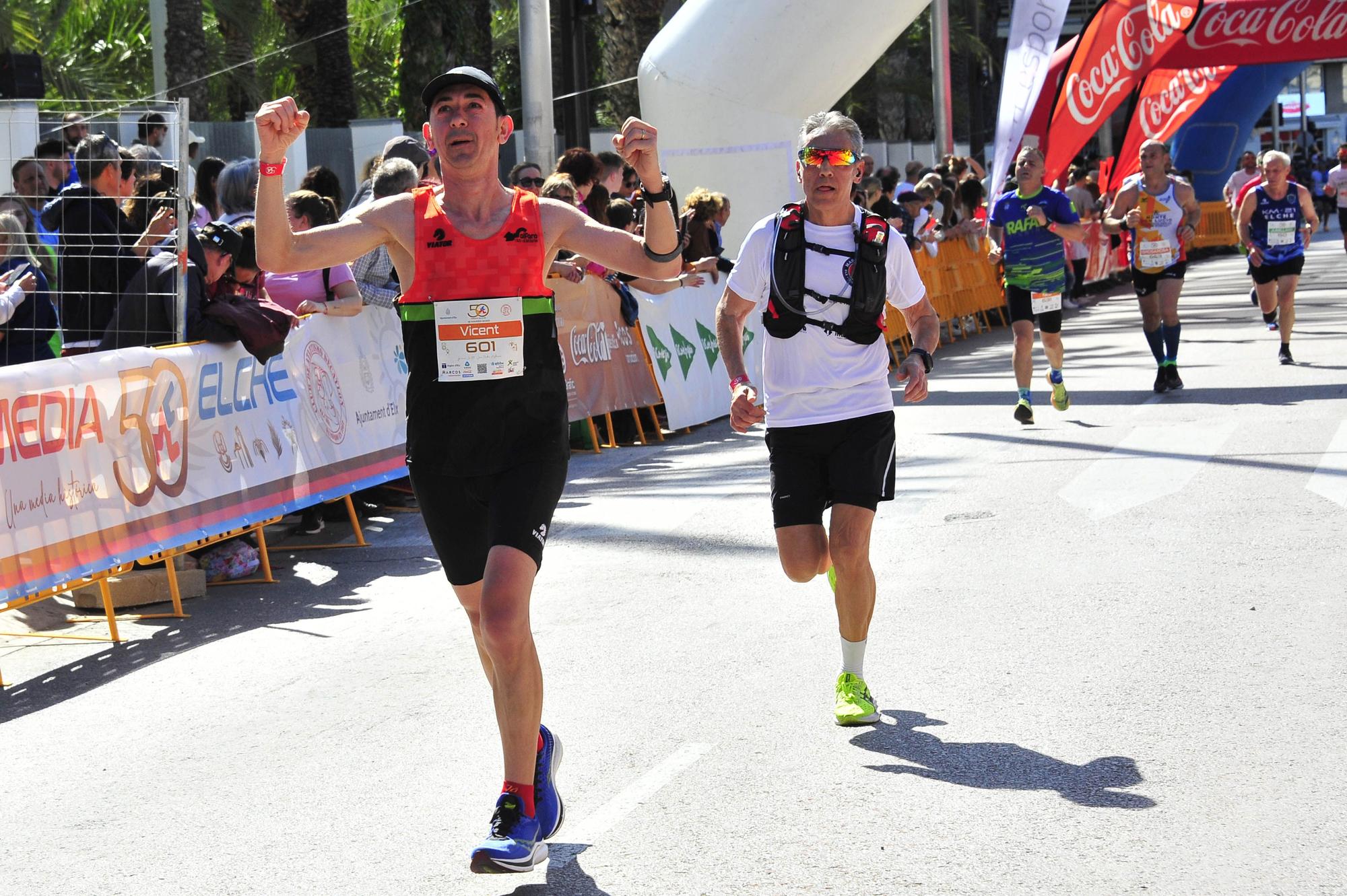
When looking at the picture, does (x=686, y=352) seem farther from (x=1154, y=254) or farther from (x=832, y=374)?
(x=832, y=374)

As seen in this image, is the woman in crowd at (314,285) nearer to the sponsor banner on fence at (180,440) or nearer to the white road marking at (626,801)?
the sponsor banner on fence at (180,440)

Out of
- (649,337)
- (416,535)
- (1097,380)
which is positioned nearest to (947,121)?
(1097,380)

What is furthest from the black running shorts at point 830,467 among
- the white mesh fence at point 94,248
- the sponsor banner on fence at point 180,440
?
the white mesh fence at point 94,248

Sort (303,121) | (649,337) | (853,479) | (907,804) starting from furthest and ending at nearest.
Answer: (649,337) < (853,479) < (907,804) < (303,121)

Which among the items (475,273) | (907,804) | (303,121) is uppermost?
(303,121)

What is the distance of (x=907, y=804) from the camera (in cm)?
490

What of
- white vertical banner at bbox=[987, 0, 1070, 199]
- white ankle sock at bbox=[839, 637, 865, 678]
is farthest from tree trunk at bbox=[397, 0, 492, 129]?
white ankle sock at bbox=[839, 637, 865, 678]

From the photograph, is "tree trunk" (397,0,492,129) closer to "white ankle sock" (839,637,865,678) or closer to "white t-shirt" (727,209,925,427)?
"white t-shirt" (727,209,925,427)

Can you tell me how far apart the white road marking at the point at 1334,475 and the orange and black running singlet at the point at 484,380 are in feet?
19.6

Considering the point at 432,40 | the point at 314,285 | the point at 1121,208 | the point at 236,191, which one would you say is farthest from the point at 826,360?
the point at 432,40

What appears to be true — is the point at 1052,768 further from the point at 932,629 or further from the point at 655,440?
the point at 655,440

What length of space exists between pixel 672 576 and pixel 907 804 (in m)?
3.60

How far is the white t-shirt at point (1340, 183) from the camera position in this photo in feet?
99.6

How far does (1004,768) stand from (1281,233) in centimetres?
1172
